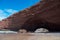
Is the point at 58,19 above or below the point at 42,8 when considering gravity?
below

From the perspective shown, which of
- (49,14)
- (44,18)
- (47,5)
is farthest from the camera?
(44,18)

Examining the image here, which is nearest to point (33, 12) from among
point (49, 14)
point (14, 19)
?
point (49, 14)

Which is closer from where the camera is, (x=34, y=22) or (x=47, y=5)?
(x=47, y=5)

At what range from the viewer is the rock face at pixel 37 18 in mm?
7488

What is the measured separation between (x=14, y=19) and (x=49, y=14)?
7.60ft

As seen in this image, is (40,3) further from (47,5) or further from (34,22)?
(34,22)

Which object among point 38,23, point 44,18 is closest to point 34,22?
point 38,23

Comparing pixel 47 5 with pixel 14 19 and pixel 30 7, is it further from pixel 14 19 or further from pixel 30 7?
pixel 14 19

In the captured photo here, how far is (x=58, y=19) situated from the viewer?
8.05 metres

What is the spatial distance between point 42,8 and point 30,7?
81 centimetres

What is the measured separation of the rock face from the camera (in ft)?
24.6

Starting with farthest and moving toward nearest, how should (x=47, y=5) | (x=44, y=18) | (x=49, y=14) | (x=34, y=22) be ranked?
(x=34, y=22) < (x=44, y=18) < (x=49, y=14) < (x=47, y=5)

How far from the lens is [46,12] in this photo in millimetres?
7840

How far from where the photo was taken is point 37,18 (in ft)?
28.2
